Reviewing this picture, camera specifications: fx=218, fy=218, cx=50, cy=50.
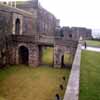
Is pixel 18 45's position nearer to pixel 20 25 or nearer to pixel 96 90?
pixel 20 25

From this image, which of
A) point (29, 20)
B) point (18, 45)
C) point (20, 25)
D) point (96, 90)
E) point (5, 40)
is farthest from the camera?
point (29, 20)

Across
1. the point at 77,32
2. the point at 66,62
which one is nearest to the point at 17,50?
the point at 66,62

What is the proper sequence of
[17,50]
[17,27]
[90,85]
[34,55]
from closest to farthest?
[90,85], [34,55], [17,50], [17,27]

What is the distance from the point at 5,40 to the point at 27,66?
4.87 metres

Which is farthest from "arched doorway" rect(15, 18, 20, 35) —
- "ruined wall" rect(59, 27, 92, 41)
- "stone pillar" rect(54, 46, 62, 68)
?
"ruined wall" rect(59, 27, 92, 41)

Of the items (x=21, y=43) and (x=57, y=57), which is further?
(x=21, y=43)

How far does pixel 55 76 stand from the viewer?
2630 cm

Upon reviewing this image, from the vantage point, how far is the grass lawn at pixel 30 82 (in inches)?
788

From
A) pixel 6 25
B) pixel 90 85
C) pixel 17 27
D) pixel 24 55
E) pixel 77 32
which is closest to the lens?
pixel 90 85

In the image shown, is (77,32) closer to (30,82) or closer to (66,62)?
(66,62)

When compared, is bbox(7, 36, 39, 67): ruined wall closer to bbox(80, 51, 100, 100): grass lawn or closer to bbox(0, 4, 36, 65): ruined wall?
bbox(0, 4, 36, 65): ruined wall

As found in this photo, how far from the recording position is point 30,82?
78.0 ft

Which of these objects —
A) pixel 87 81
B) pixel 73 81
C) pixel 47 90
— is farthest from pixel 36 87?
pixel 73 81

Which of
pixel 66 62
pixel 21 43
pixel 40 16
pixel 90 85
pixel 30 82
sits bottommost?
pixel 30 82
